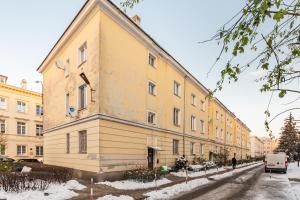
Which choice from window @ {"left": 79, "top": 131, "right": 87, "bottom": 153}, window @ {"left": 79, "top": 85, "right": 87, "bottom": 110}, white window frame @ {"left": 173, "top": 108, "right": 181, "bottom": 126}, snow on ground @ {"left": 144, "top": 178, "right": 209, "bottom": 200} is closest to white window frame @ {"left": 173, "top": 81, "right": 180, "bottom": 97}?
white window frame @ {"left": 173, "top": 108, "right": 181, "bottom": 126}

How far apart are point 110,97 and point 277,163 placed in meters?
23.1

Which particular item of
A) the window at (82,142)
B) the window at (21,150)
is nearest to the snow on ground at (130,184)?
the window at (82,142)

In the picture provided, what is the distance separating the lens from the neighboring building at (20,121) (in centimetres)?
4109

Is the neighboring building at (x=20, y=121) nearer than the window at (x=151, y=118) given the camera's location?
No

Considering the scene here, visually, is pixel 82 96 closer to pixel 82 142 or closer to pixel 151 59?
pixel 82 142

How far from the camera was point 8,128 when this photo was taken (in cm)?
4131

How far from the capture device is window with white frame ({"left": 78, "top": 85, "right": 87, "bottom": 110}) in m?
19.3

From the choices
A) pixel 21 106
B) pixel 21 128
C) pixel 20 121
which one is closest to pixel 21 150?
pixel 21 128

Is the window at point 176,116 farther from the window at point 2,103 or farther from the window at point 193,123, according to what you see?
the window at point 2,103

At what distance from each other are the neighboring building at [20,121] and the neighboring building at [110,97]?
650 inches

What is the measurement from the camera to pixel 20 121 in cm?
4362

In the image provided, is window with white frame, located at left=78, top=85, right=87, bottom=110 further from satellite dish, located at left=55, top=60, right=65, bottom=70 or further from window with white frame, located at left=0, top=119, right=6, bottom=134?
window with white frame, located at left=0, top=119, right=6, bottom=134

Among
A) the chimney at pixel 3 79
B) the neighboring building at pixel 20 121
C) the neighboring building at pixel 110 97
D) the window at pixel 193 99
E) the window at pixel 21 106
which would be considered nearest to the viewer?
the neighboring building at pixel 110 97

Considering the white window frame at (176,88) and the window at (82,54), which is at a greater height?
the window at (82,54)
